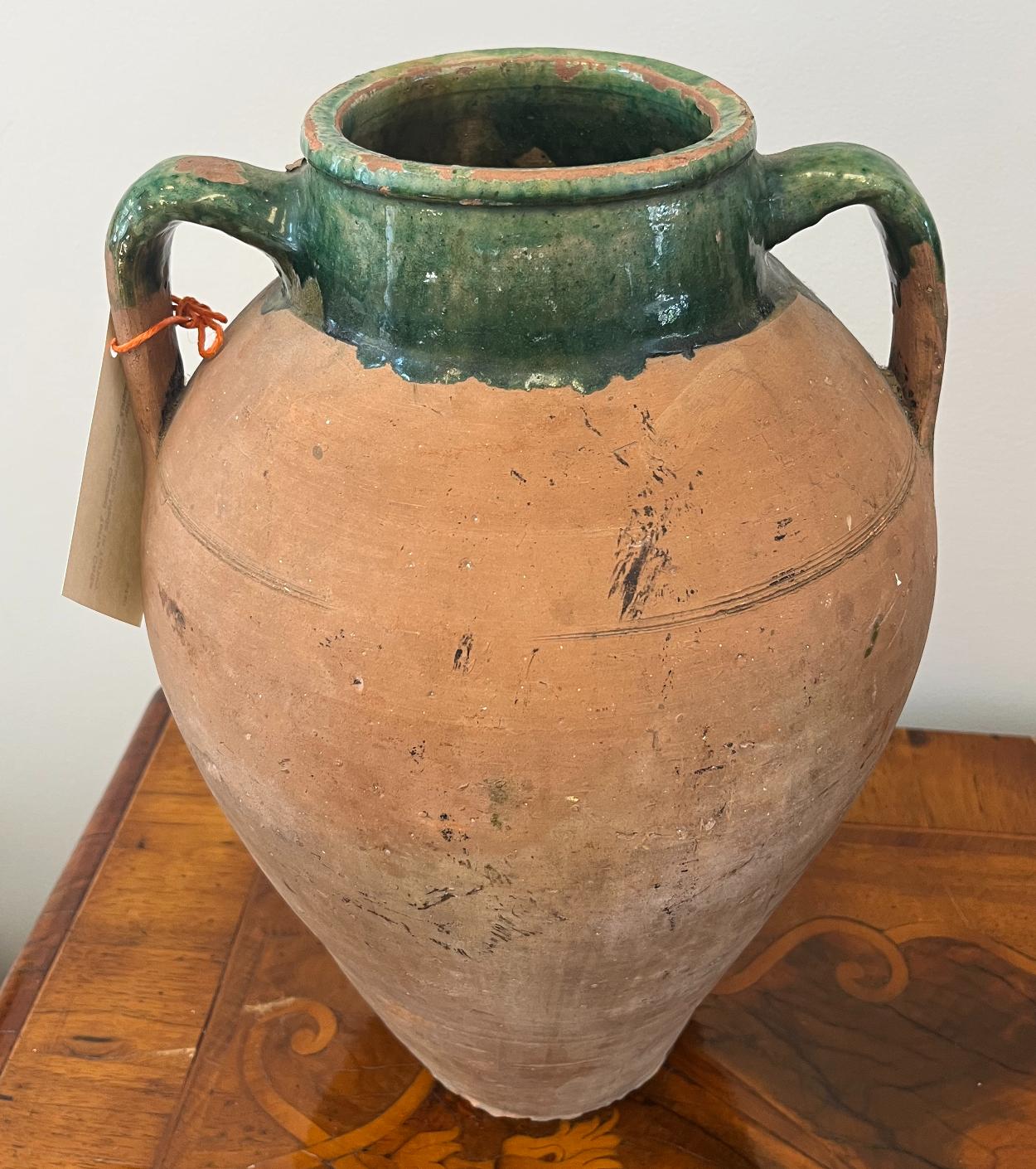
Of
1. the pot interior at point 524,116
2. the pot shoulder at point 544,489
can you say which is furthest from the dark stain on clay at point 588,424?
the pot interior at point 524,116

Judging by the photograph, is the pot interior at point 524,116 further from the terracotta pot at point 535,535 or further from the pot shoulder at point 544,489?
the pot shoulder at point 544,489

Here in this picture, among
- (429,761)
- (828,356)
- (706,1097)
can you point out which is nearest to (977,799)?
(706,1097)

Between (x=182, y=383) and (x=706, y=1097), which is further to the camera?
(x=706, y=1097)

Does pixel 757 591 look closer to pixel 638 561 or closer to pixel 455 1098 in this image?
pixel 638 561

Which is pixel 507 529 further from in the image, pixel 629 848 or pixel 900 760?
pixel 900 760

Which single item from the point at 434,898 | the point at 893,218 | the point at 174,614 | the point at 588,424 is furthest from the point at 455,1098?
the point at 893,218

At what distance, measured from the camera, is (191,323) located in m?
0.86

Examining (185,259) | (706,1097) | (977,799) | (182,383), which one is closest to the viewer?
(182,383)

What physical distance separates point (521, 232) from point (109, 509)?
36cm

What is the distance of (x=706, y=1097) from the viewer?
103 centimetres

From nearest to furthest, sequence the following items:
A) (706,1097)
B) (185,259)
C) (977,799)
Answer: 1. (706,1097)
2. (977,799)
3. (185,259)

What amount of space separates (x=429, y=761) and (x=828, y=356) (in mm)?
333

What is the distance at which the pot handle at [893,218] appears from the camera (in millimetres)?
778

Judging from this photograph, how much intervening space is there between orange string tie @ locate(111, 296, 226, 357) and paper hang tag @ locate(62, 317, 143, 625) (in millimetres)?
30
